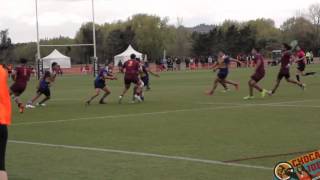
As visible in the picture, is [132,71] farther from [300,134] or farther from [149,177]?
[149,177]

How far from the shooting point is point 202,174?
345 inches

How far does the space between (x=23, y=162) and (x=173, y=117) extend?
7.44m

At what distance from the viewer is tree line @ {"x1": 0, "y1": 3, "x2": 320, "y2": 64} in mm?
118750

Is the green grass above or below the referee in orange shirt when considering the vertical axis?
below

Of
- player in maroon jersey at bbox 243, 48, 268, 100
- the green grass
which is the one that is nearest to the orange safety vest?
the green grass

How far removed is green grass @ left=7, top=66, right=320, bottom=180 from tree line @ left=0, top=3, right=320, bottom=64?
288 feet

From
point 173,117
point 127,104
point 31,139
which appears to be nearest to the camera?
point 31,139

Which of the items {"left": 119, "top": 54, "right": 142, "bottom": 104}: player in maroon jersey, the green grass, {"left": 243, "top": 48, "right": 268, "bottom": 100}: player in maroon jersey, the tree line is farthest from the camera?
the tree line

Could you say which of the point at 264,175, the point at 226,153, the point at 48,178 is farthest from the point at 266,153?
the point at 48,178

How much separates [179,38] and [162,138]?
419ft

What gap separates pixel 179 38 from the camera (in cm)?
13975

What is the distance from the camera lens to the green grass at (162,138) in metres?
9.17

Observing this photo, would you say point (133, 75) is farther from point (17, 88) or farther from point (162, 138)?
point (162, 138)

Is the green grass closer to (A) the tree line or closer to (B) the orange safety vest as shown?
(B) the orange safety vest
